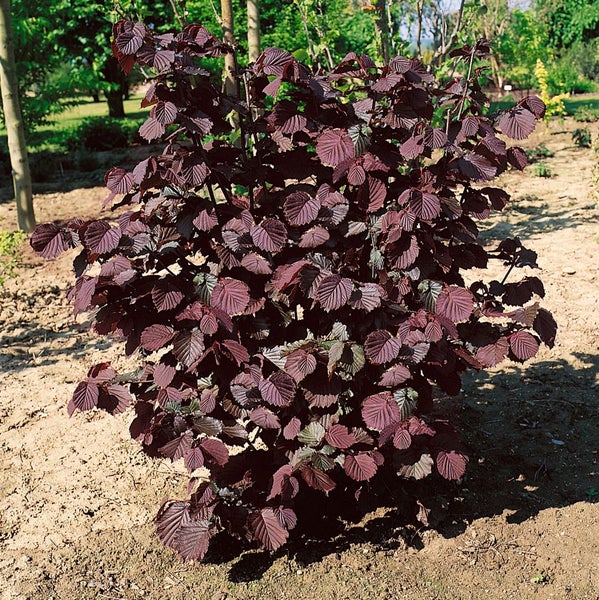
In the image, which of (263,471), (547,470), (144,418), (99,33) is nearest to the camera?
(144,418)

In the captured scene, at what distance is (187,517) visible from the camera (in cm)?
257

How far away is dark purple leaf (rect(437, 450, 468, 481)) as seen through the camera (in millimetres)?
2436

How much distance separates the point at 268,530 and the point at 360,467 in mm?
392

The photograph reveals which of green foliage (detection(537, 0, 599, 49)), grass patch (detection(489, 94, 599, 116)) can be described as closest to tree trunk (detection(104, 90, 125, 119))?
grass patch (detection(489, 94, 599, 116))

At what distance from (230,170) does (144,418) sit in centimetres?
90

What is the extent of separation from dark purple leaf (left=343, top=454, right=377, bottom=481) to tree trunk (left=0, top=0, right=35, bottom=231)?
5247 mm

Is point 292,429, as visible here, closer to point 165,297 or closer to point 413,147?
point 165,297

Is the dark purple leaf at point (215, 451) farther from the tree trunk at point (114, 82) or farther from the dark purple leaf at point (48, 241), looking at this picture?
the tree trunk at point (114, 82)

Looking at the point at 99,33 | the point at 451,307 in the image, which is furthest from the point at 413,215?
the point at 99,33

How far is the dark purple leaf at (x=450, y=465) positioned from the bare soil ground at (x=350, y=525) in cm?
43

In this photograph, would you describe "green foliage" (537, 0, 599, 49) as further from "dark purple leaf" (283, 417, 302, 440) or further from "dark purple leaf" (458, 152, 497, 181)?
"dark purple leaf" (283, 417, 302, 440)

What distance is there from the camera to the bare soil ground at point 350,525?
2596 millimetres

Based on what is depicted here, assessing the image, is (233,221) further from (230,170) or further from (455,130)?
(455,130)

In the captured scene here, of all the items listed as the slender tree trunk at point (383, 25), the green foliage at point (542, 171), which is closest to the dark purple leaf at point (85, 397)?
the slender tree trunk at point (383, 25)
